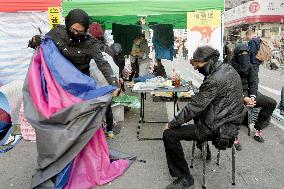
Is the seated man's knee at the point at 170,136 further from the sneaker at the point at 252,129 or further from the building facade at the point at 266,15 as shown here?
the building facade at the point at 266,15

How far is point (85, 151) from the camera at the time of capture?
470cm

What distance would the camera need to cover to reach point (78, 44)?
5.04 meters

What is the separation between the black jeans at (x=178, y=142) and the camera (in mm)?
4539

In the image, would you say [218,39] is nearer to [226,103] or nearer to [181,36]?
[226,103]

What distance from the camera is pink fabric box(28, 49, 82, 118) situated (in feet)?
14.3

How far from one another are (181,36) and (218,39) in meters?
24.3

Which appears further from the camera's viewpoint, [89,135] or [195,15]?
[195,15]

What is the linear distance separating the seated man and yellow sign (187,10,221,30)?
3.27 meters

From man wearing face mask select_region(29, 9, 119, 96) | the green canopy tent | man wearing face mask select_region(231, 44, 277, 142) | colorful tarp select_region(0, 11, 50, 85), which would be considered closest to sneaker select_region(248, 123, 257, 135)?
man wearing face mask select_region(231, 44, 277, 142)


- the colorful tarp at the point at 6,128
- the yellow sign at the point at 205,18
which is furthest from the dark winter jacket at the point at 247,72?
the colorful tarp at the point at 6,128

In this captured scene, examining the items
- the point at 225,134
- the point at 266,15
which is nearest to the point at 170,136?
the point at 225,134

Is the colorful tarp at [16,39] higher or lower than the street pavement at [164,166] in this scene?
higher

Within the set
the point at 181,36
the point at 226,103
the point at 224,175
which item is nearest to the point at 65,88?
the point at 226,103

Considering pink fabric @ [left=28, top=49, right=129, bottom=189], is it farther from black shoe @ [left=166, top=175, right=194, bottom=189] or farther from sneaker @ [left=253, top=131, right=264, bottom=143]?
sneaker @ [left=253, top=131, right=264, bottom=143]
